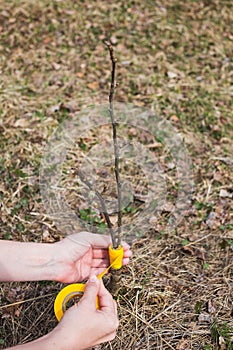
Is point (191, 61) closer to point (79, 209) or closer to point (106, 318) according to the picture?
point (79, 209)

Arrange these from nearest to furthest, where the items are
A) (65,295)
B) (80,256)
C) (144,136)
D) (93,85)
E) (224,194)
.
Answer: (65,295), (80,256), (224,194), (144,136), (93,85)

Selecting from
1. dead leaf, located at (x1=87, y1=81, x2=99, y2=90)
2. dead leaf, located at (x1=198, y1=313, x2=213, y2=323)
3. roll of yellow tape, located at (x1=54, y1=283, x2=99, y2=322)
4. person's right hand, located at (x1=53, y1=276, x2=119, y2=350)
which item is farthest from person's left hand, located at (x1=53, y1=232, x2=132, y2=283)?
dead leaf, located at (x1=87, y1=81, x2=99, y2=90)

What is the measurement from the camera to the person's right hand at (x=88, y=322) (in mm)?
1736

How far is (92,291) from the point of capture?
1.90 metres

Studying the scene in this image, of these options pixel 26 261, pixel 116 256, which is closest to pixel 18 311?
pixel 26 261

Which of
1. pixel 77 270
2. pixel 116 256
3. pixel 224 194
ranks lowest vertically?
pixel 224 194

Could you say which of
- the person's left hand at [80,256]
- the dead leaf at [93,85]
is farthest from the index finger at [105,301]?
the dead leaf at [93,85]

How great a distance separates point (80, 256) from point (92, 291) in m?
0.34

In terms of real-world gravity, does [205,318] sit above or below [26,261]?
below

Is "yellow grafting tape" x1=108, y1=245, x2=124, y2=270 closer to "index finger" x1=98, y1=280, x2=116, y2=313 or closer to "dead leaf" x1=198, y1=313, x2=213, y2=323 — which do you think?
"index finger" x1=98, y1=280, x2=116, y2=313

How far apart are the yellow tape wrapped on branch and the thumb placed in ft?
0.61

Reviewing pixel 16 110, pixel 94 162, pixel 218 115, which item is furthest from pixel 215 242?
pixel 16 110

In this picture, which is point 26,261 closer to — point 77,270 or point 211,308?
point 77,270

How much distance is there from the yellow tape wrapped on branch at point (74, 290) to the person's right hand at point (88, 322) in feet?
0.63
